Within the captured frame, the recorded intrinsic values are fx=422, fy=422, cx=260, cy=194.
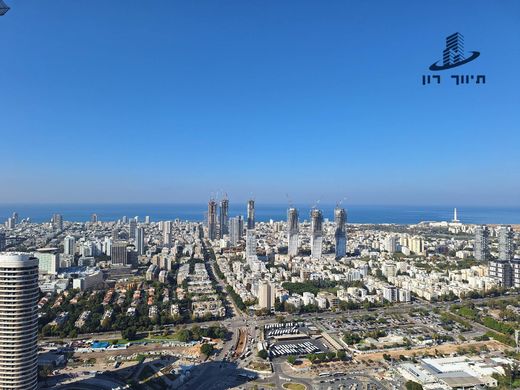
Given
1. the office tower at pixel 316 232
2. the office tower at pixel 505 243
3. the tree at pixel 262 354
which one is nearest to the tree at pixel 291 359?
the tree at pixel 262 354

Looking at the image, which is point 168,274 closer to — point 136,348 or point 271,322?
point 271,322

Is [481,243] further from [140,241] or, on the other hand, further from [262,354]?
[140,241]

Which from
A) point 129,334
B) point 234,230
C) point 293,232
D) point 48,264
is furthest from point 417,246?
point 48,264

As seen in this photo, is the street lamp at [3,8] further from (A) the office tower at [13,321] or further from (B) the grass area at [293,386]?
(B) the grass area at [293,386]

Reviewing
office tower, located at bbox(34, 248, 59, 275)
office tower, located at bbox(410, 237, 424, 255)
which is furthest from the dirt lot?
office tower, located at bbox(410, 237, 424, 255)

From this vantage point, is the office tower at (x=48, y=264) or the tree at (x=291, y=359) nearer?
the tree at (x=291, y=359)
